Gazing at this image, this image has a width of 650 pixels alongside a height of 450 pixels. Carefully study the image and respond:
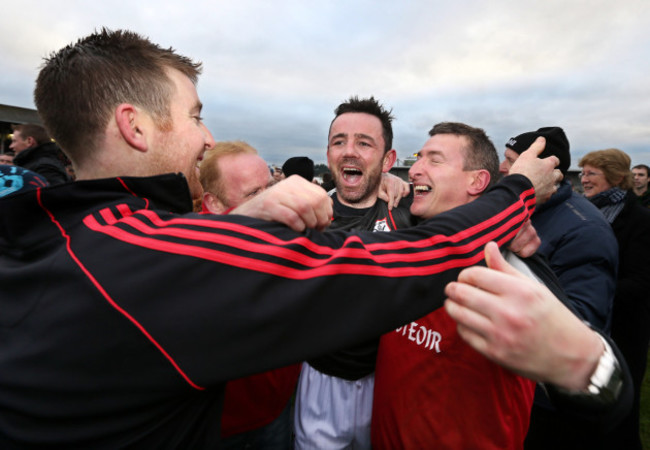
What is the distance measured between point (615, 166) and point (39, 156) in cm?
759

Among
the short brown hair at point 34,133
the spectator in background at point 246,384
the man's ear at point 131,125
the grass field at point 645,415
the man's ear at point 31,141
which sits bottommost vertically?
the grass field at point 645,415

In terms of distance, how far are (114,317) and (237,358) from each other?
0.99ft

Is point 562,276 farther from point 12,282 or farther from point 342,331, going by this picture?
point 12,282

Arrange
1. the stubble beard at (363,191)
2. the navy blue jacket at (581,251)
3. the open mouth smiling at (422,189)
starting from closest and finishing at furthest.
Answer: the navy blue jacket at (581,251)
the open mouth smiling at (422,189)
the stubble beard at (363,191)

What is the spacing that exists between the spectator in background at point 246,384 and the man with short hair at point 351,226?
0.20 metres

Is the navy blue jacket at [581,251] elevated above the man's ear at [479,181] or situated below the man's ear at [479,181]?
below

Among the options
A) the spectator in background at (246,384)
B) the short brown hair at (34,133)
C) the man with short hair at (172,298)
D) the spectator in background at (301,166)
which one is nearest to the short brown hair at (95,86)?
the man with short hair at (172,298)

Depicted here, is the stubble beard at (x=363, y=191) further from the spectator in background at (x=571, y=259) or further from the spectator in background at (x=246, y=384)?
the spectator in background at (x=571, y=259)

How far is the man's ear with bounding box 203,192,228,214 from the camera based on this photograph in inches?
109

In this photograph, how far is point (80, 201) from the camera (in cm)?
97

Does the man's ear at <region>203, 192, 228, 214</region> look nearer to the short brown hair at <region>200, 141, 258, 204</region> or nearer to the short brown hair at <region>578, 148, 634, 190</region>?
the short brown hair at <region>200, 141, 258, 204</region>

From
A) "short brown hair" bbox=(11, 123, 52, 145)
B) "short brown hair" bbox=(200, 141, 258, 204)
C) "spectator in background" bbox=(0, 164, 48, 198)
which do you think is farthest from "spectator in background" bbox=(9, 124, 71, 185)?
"short brown hair" bbox=(200, 141, 258, 204)

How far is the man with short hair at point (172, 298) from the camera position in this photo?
0.80 metres

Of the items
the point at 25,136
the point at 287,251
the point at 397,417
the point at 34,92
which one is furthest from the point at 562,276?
the point at 25,136
